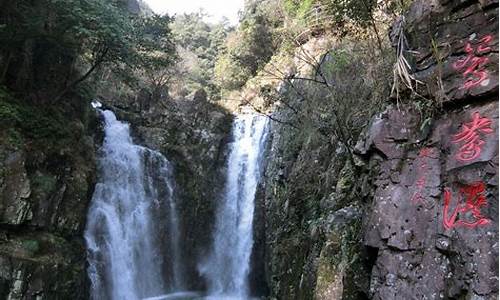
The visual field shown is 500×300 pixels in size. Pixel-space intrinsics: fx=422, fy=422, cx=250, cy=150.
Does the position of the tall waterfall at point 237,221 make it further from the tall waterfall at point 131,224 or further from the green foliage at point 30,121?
the green foliage at point 30,121

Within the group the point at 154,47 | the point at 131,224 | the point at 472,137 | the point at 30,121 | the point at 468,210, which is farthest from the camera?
the point at 131,224

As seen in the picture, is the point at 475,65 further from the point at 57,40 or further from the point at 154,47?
the point at 154,47

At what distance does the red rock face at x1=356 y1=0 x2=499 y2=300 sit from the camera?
138 inches

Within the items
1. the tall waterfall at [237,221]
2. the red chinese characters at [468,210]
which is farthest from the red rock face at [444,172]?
the tall waterfall at [237,221]

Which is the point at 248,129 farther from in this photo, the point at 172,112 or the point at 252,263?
the point at 252,263

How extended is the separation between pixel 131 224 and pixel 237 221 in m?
3.35

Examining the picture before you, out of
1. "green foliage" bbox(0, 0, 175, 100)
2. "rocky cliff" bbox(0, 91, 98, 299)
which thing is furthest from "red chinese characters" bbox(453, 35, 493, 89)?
"rocky cliff" bbox(0, 91, 98, 299)

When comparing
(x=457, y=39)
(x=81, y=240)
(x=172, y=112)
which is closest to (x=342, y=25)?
(x=457, y=39)

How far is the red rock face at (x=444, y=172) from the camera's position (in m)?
3.51

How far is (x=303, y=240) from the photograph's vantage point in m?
7.91

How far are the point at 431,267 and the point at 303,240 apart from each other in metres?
4.18

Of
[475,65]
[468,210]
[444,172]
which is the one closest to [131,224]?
[444,172]

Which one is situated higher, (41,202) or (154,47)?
(154,47)

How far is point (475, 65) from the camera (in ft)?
13.1
